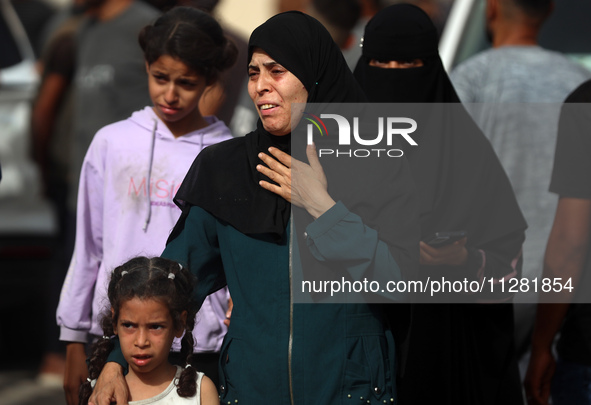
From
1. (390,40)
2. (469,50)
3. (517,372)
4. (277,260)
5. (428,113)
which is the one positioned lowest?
(517,372)

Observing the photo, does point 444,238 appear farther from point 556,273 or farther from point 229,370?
point 229,370

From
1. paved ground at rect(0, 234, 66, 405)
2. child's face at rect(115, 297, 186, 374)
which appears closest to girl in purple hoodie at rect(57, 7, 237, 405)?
child's face at rect(115, 297, 186, 374)

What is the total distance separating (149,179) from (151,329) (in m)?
0.85

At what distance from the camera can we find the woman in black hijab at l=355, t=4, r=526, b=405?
13.0 feet

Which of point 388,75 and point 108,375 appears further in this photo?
point 388,75

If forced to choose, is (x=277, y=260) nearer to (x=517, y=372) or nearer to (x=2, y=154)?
(x=517, y=372)

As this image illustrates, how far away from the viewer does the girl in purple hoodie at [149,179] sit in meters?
3.78

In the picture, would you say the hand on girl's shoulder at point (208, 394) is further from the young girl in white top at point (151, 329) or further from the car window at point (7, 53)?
the car window at point (7, 53)

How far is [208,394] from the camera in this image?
3.17 meters

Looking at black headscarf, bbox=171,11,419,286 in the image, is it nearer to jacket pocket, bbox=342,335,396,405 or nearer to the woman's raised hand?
the woman's raised hand

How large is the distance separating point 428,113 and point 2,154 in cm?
445

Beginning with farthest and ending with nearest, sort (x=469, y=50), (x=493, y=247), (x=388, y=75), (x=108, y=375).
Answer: (x=469, y=50)
(x=388, y=75)
(x=493, y=247)
(x=108, y=375)

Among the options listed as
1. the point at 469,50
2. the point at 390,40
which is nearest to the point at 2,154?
the point at 469,50

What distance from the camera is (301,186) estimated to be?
122 inches
